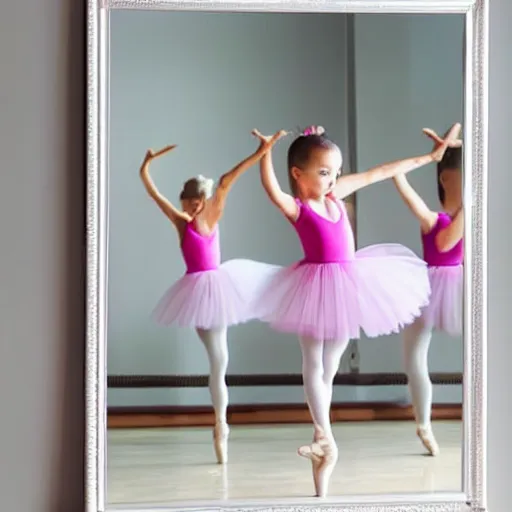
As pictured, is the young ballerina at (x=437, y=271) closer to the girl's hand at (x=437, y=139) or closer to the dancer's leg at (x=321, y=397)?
the girl's hand at (x=437, y=139)

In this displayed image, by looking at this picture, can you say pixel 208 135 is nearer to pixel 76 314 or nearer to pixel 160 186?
pixel 160 186

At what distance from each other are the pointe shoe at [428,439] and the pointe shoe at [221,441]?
29cm

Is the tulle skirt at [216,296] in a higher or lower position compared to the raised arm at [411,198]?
lower

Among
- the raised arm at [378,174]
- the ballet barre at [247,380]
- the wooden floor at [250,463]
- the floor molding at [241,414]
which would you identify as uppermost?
the raised arm at [378,174]

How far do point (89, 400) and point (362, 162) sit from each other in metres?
0.54

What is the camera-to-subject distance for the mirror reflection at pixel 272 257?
123cm

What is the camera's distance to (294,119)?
1.24m

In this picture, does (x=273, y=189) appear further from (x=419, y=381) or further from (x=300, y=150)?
(x=419, y=381)

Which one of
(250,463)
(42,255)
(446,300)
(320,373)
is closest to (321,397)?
(320,373)

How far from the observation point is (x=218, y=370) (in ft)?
4.05

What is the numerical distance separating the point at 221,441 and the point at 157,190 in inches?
15.2

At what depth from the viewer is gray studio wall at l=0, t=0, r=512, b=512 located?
123cm

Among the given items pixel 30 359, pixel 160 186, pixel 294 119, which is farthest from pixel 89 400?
pixel 294 119

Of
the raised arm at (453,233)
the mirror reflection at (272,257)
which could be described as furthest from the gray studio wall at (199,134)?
the raised arm at (453,233)
